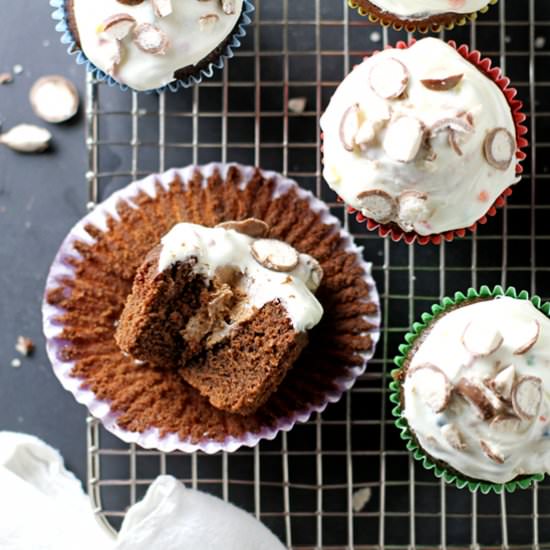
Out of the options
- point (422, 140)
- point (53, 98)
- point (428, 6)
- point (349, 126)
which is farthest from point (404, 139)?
point (53, 98)

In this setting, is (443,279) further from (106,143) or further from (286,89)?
(106,143)

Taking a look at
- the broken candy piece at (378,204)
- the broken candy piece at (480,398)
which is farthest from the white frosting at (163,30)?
the broken candy piece at (480,398)

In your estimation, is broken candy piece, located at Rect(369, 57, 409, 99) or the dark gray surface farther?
the dark gray surface

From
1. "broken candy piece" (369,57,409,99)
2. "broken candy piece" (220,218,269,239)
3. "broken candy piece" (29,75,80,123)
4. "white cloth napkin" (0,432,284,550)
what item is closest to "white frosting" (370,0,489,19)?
"broken candy piece" (369,57,409,99)

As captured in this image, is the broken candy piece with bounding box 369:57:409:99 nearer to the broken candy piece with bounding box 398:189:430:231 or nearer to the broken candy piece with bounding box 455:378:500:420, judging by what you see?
the broken candy piece with bounding box 398:189:430:231

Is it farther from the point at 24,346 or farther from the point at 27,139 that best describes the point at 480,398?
the point at 27,139

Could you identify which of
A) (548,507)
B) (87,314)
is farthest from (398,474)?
(87,314)
